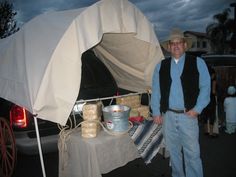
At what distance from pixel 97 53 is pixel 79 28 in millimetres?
1797

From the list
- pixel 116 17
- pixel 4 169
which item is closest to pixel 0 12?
pixel 4 169

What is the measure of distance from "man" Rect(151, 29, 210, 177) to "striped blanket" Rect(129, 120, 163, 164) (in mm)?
165

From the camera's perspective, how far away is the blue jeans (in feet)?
11.8

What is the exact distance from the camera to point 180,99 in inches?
143

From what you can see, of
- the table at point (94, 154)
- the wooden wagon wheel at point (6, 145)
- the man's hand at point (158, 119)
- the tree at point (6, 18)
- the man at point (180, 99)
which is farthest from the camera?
the tree at point (6, 18)

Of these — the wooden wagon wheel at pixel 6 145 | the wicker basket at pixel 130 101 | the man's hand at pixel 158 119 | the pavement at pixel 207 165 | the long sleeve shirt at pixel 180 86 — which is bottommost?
the pavement at pixel 207 165

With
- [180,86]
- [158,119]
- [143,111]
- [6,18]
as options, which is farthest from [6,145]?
[6,18]

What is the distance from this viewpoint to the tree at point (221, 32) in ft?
161

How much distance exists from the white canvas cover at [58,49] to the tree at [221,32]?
160 feet

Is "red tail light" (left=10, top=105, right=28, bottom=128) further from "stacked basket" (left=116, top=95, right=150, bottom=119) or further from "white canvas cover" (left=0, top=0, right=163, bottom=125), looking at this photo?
"stacked basket" (left=116, top=95, right=150, bottom=119)

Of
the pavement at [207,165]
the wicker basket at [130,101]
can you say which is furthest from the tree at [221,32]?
the wicker basket at [130,101]

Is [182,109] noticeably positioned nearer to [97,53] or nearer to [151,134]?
[151,134]

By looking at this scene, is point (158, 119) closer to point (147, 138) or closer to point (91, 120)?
point (147, 138)

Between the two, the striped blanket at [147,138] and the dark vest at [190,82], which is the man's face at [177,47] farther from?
the striped blanket at [147,138]
